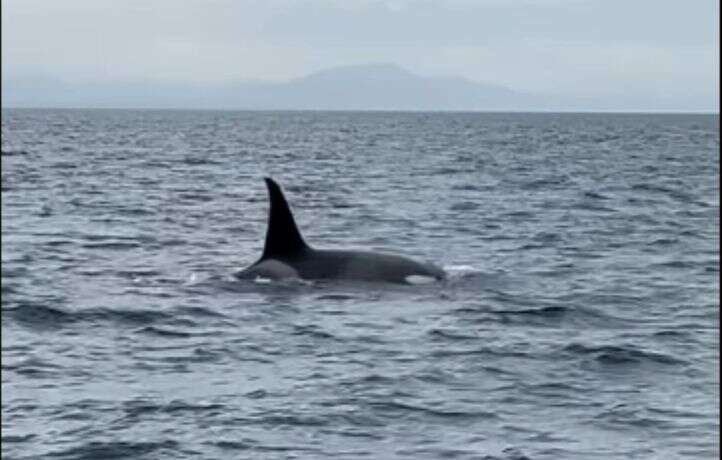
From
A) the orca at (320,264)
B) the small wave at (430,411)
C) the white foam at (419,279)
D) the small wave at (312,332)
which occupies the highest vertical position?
the orca at (320,264)

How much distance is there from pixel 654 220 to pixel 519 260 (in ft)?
41.4

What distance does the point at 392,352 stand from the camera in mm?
15969

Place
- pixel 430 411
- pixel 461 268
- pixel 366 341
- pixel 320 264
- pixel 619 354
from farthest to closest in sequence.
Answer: pixel 461 268, pixel 320 264, pixel 366 341, pixel 619 354, pixel 430 411

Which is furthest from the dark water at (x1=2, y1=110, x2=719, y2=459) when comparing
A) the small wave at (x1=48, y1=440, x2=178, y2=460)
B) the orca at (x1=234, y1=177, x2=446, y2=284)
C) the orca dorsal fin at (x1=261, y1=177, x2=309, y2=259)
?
the orca dorsal fin at (x1=261, y1=177, x2=309, y2=259)

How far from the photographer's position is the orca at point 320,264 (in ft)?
69.2

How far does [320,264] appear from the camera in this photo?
21.6 meters

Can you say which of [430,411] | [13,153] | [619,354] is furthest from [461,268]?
[13,153]

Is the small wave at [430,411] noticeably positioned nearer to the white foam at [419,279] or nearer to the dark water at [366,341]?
the dark water at [366,341]

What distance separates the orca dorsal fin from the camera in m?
20.7

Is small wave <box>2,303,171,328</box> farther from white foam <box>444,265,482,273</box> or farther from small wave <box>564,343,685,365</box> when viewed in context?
Answer: white foam <box>444,265,482,273</box>

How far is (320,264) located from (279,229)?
1.01 m

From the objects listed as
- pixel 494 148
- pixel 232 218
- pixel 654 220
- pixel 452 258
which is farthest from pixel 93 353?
pixel 494 148

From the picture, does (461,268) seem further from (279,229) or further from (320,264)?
(279,229)

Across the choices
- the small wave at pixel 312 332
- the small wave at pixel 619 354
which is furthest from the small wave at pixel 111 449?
the small wave at pixel 619 354
